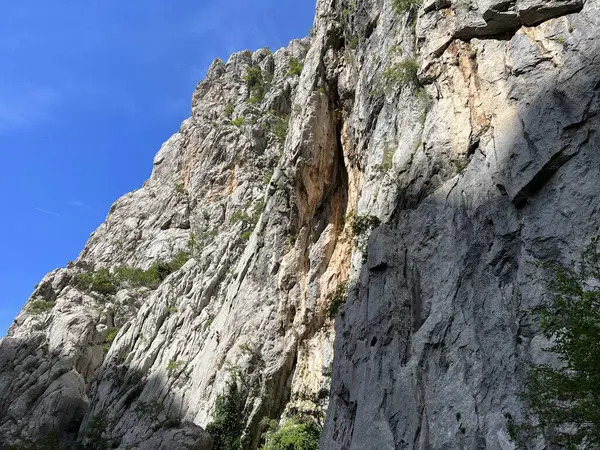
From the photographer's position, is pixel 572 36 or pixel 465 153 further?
pixel 465 153

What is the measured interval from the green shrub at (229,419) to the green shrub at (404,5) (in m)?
16.2

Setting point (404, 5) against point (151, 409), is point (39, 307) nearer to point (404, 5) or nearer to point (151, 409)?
point (151, 409)

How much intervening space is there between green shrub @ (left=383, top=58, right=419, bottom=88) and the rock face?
68 millimetres

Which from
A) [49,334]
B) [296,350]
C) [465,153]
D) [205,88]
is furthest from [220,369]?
[205,88]

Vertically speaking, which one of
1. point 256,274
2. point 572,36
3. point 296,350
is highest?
point 572,36

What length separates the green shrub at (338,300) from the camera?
20.1 metres

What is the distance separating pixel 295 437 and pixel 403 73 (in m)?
13.1

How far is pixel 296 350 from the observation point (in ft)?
74.4

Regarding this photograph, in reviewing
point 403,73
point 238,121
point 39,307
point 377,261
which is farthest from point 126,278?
point 377,261

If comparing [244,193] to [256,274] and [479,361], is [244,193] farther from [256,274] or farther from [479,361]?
[479,361]

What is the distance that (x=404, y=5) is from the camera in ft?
65.5

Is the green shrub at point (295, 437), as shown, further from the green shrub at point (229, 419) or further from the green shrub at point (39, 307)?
the green shrub at point (39, 307)

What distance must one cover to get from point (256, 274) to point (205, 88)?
125 ft

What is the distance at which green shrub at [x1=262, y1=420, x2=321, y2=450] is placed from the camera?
18214 mm
